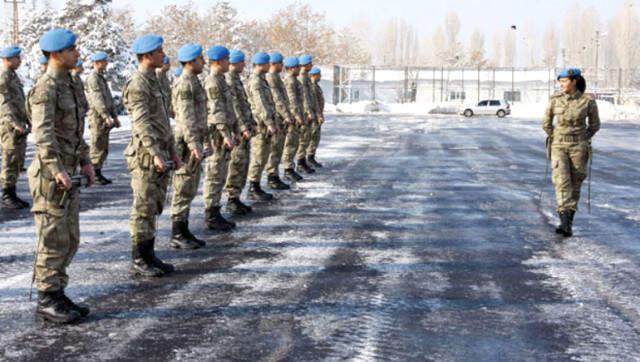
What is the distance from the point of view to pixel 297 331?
17.2 feet

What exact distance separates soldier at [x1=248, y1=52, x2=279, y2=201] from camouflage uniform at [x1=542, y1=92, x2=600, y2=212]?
4.45m

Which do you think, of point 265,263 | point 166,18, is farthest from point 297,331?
point 166,18

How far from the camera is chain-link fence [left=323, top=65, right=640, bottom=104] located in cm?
7244

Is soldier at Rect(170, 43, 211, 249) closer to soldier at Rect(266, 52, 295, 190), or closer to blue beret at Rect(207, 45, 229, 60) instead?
blue beret at Rect(207, 45, 229, 60)

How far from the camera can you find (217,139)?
368 inches

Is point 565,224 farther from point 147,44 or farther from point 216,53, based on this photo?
point 147,44

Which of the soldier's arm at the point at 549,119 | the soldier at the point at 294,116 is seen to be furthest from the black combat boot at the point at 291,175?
the soldier's arm at the point at 549,119

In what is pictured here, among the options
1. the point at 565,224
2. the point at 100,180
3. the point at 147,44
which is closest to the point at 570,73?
the point at 565,224

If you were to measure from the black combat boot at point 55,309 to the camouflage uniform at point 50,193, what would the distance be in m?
0.05

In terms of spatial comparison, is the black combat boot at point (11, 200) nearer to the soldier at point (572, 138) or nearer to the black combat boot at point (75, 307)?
the black combat boot at point (75, 307)

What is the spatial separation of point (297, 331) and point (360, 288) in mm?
1327

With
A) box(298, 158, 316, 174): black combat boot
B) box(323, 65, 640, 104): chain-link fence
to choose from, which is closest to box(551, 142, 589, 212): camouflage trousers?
box(298, 158, 316, 174): black combat boot

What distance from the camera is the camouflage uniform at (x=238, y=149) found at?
1035cm

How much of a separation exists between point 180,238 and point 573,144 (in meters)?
4.97
